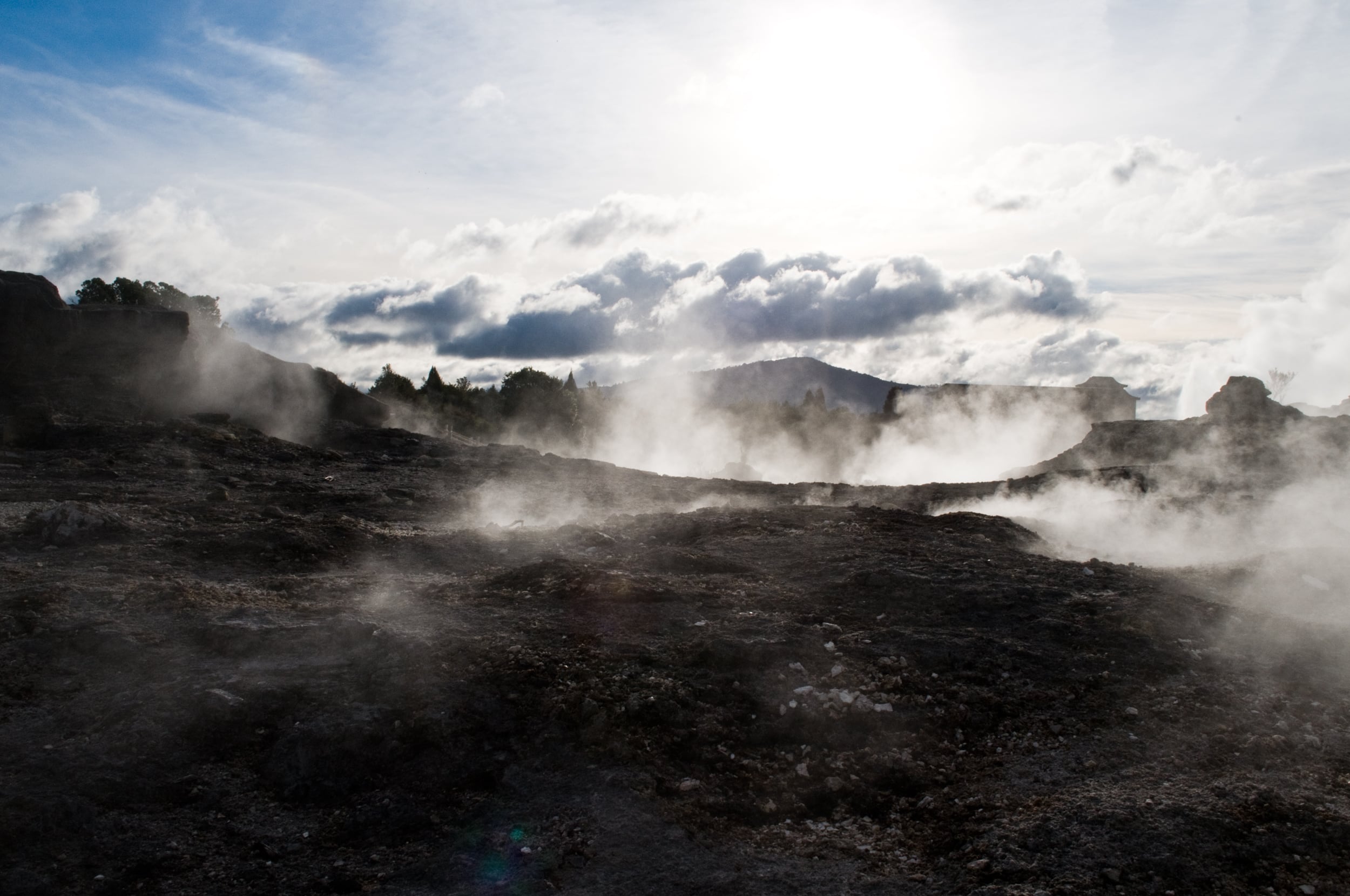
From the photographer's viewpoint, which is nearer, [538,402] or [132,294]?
[132,294]

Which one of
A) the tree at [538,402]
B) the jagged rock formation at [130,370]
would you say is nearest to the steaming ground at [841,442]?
the tree at [538,402]

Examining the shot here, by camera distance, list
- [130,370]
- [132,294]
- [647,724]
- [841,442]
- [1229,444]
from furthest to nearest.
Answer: [841,442]
[132,294]
[130,370]
[1229,444]
[647,724]

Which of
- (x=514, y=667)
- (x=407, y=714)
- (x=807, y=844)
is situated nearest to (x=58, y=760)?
(x=407, y=714)

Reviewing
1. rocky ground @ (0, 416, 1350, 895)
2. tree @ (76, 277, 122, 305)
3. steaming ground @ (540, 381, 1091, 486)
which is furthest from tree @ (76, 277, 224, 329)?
rocky ground @ (0, 416, 1350, 895)

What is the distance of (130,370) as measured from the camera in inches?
806

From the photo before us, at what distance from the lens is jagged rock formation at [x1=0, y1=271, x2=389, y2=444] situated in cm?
1880

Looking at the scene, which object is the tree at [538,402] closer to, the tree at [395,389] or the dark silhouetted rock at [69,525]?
the tree at [395,389]

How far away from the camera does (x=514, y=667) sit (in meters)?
6.29

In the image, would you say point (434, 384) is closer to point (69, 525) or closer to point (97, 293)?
point (97, 293)

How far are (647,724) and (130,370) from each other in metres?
20.5

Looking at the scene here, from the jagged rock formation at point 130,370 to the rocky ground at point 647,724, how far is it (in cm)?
1110

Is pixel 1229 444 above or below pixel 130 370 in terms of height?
above

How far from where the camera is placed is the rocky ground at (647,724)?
173 inches

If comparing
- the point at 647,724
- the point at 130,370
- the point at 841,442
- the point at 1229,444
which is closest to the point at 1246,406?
the point at 1229,444
